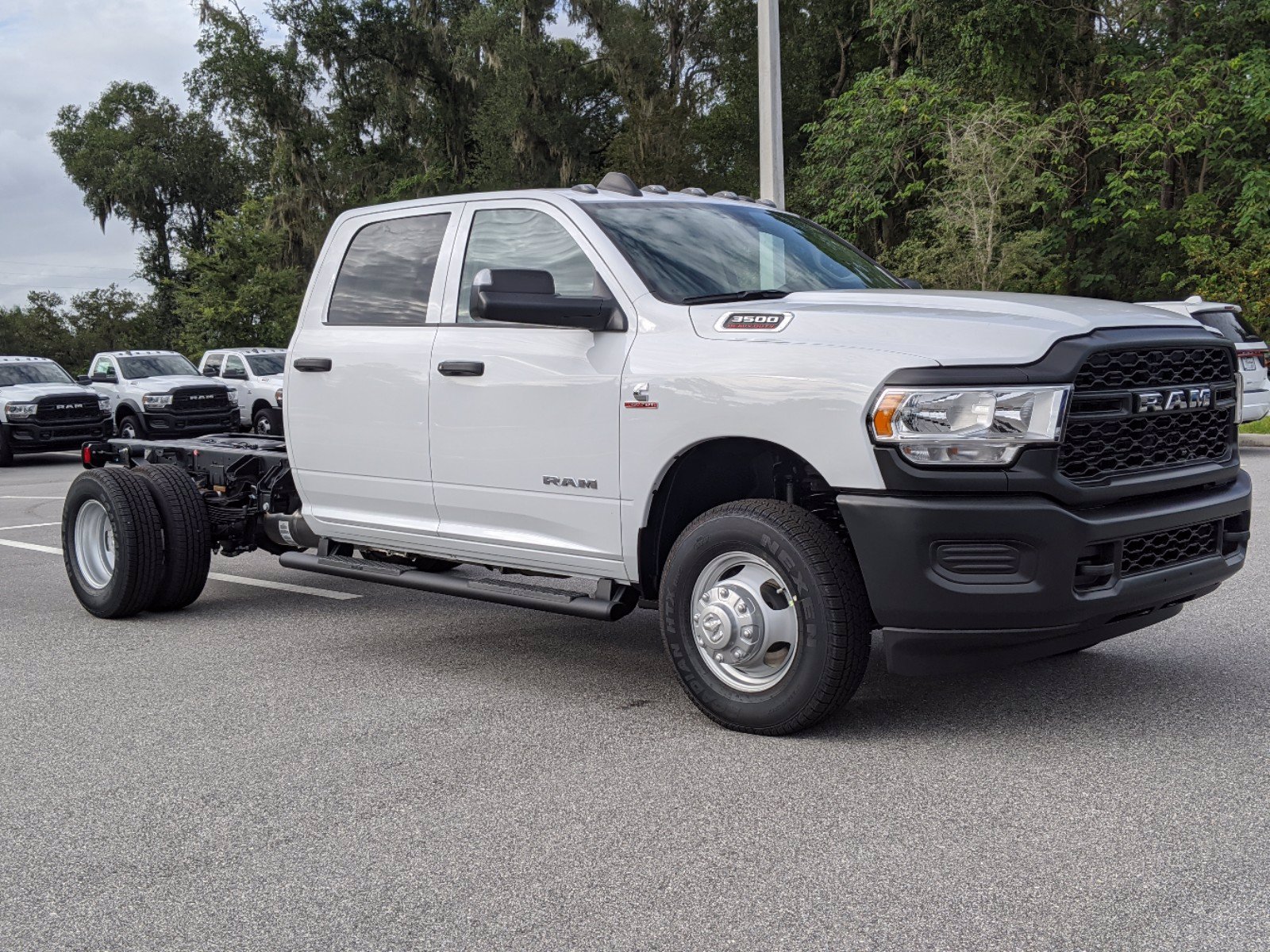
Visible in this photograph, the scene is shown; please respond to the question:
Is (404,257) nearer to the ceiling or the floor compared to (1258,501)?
nearer to the ceiling

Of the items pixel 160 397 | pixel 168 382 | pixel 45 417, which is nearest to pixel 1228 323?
pixel 160 397

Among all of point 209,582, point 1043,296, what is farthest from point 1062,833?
point 209,582

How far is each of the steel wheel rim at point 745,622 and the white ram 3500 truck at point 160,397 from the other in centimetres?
2021

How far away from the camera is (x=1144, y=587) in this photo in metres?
4.59

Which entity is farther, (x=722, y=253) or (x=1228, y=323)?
(x=1228, y=323)

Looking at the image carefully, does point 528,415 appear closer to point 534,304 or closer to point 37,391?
point 534,304

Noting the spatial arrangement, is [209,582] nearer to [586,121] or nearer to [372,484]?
[372,484]

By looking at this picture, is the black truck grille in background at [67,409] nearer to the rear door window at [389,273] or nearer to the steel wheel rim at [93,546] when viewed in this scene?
the steel wheel rim at [93,546]

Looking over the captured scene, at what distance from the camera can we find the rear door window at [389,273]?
20.5 feet

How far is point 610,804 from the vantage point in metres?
4.23

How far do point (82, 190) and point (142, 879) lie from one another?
64.1 metres

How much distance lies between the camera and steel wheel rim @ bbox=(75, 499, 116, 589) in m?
7.80

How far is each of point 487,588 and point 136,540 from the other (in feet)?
8.61

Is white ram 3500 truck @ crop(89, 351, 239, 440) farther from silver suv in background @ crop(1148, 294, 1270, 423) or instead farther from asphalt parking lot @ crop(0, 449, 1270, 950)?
asphalt parking lot @ crop(0, 449, 1270, 950)
